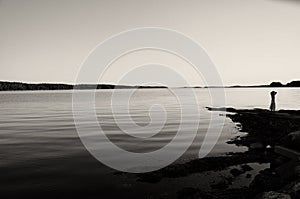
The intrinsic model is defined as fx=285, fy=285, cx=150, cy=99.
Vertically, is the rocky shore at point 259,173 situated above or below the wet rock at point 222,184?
above

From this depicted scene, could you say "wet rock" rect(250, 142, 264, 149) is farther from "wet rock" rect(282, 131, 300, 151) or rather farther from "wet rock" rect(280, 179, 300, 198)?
"wet rock" rect(280, 179, 300, 198)

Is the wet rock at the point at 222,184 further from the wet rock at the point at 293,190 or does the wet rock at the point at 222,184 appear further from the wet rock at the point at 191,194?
the wet rock at the point at 293,190

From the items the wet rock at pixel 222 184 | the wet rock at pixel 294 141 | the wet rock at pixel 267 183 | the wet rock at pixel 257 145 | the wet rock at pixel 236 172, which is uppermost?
the wet rock at pixel 294 141

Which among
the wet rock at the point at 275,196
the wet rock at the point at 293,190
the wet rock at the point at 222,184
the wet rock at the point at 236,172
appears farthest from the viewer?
the wet rock at the point at 236,172

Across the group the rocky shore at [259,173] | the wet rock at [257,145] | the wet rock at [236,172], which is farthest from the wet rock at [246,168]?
the wet rock at [257,145]

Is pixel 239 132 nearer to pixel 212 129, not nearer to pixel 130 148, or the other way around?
pixel 212 129

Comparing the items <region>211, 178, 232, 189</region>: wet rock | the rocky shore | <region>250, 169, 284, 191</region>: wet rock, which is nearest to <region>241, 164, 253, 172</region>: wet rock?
the rocky shore

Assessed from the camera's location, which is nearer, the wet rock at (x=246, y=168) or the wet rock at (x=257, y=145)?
the wet rock at (x=246, y=168)

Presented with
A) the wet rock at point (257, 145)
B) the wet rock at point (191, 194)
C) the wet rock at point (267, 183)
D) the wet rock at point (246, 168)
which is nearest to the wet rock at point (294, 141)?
the wet rock at point (246, 168)

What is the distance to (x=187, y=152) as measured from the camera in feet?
69.4

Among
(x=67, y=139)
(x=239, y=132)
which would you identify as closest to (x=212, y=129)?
(x=239, y=132)

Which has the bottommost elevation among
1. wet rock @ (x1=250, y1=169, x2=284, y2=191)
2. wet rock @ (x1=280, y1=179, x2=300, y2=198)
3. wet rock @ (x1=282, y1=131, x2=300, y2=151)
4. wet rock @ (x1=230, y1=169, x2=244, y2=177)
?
wet rock @ (x1=230, y1=169, x2=244, y2=177)

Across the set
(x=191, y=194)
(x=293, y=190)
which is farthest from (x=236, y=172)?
(x=293, y=190)

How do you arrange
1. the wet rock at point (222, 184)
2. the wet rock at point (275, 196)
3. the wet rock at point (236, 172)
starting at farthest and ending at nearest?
1. the wet rock at point (236, 172)
2. the wet rock at point (222, 184)
3. the wet rock at point (275, 196)
